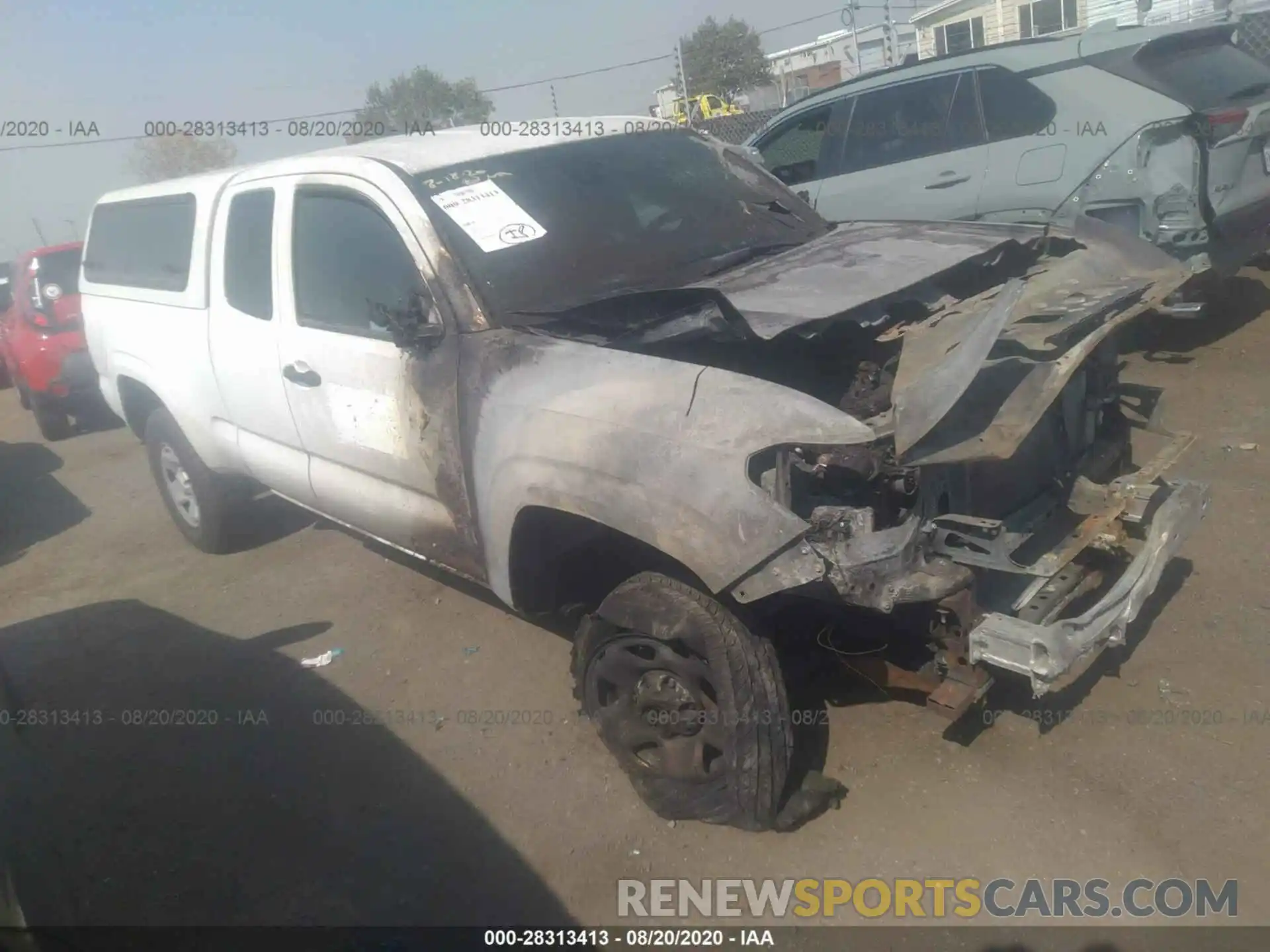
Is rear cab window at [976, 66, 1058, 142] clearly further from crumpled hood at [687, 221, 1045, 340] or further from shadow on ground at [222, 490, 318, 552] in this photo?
shadow on ground at [222, 490, 318, 552]

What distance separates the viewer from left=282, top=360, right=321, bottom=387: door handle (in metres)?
3.71

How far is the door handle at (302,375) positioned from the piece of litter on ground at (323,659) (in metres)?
1.27

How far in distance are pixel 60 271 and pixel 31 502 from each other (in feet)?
8.76

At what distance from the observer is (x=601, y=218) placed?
→ 3.59 meters

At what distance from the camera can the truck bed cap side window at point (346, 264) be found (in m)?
3.39

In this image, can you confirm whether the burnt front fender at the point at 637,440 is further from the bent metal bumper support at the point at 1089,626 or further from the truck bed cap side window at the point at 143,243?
the truck bed cap side window at the point at 143,243

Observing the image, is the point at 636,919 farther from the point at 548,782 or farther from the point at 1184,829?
the point at 1184,829

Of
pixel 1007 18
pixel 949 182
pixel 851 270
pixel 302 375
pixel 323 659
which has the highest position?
pixel 1007 18

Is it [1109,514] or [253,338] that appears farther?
[253,338]

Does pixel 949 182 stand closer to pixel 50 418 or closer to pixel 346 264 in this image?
pixel 346 264

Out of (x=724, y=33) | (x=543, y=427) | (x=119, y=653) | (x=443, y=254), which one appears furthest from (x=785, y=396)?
(x=724, y=33)

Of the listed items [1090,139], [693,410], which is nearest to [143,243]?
[693,410]

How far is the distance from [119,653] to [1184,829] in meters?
4.53

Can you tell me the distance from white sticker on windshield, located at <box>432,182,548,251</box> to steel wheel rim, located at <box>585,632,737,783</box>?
145 cm
